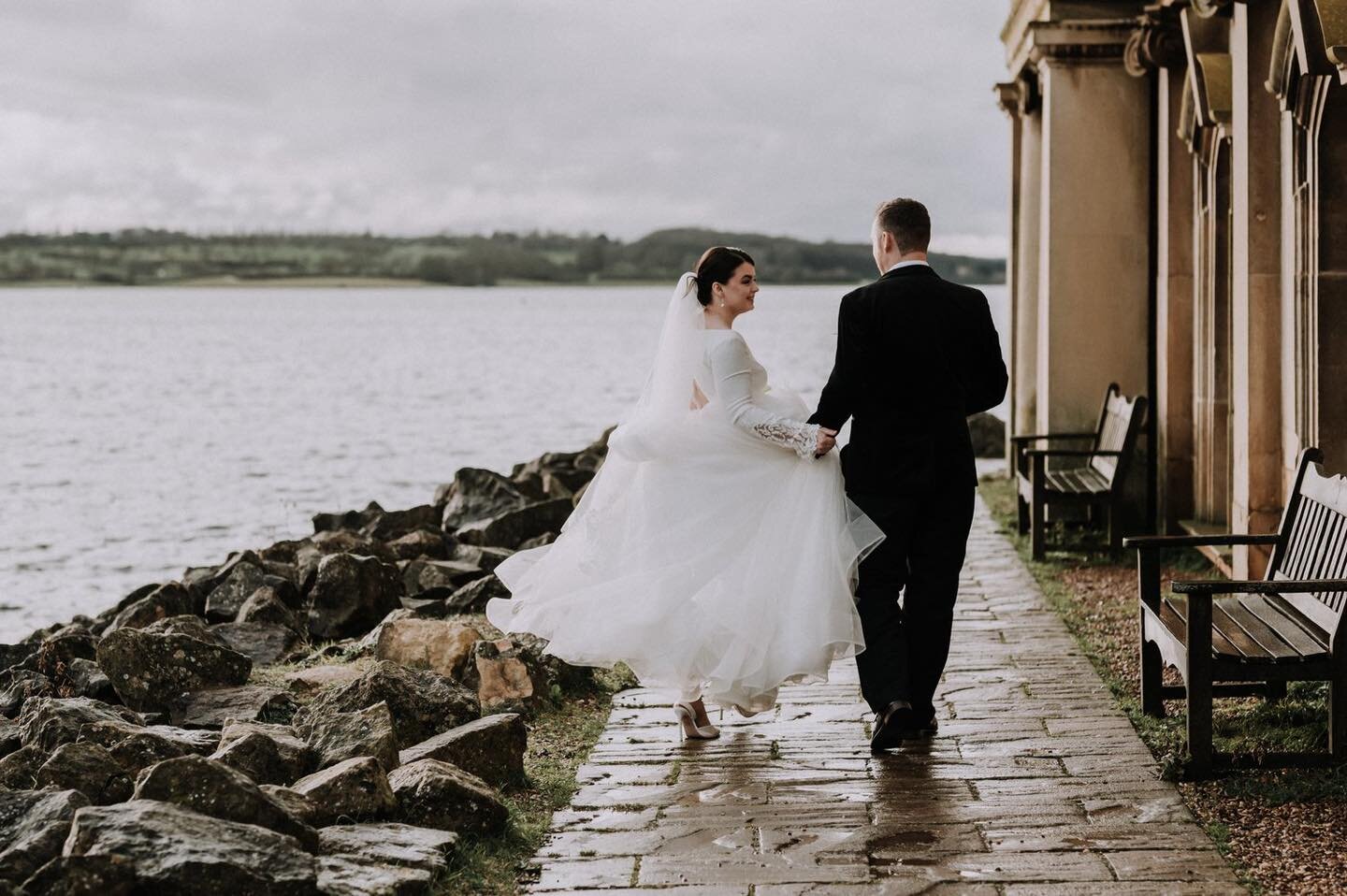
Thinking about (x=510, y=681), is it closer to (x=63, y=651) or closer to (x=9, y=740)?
(x=9, y=740)

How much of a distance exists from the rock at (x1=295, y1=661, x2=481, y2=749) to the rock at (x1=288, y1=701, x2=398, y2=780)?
211 millimetres

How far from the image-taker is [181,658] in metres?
8.59

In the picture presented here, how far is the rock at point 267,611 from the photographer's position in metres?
11.6

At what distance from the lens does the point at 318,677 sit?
28.9 ft

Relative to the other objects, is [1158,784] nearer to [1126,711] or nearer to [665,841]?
[1126,711]

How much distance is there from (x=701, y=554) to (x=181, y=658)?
3.38 m

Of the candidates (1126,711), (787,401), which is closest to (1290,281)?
(1126,711)

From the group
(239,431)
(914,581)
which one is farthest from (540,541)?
(239,431)

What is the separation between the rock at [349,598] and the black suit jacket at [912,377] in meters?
6.02

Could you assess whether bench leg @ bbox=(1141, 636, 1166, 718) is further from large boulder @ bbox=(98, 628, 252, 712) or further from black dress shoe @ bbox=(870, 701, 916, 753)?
large boulder @ bbox=(98, 628, 252, 712)

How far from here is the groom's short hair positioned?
667cm

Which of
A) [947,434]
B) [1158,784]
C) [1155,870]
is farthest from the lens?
[947,434]

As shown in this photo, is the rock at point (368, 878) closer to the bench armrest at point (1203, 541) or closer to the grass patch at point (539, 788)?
the grass patch at point (539, 788)

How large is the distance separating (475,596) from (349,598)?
1.14 m
